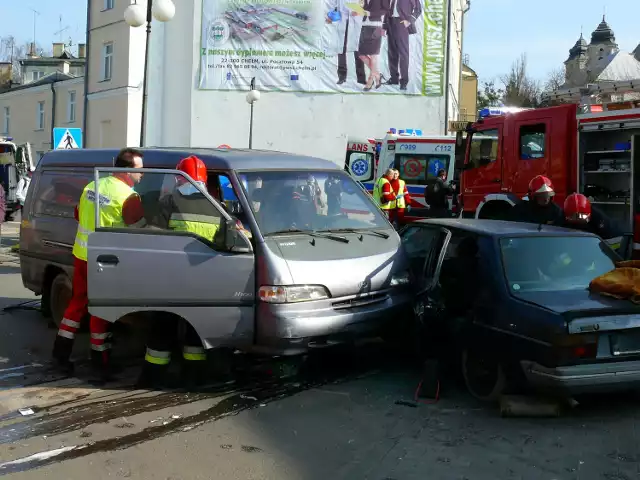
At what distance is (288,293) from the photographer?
600 centimetres

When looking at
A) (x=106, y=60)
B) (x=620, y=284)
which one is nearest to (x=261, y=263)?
(x=620, y=284)

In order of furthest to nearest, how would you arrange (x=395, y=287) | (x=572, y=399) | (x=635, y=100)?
(x=635, y=100), (x=395, y=287), (x=572, y=399)

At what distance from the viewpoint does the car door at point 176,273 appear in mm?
6090

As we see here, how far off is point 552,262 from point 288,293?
2.14m

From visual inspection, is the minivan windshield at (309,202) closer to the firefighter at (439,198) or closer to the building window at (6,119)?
the firefighter at (439,198)

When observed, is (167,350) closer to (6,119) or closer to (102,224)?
(102,224)

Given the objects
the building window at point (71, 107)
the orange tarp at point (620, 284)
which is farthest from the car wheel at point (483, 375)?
the building window at point (71, 107)

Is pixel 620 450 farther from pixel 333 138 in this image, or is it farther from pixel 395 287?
pixel 333 138

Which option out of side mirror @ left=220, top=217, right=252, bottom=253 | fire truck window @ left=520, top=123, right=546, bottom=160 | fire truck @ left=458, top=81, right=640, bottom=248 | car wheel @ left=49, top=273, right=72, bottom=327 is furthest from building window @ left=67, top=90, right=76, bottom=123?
side mirror @ left=220, top=217, right=252, bottom=253

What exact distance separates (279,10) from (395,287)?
26329mm

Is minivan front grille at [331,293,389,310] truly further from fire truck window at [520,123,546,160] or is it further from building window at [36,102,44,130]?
building window at [36,102,44,130]

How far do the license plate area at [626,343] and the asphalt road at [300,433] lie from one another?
53 centimetres

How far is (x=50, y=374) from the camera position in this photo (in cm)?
687

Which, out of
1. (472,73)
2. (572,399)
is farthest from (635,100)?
(472,73)
